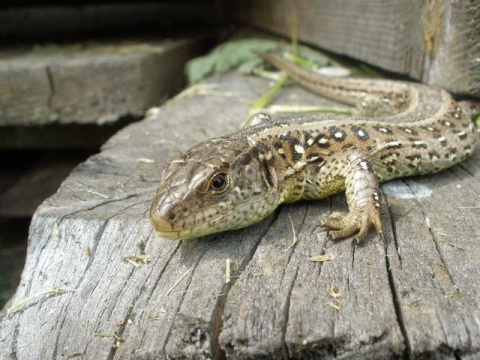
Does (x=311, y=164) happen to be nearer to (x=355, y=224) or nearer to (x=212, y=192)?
(x=355, y=224)

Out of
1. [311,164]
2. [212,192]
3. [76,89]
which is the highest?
[212,192]

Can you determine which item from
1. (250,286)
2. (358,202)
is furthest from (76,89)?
(250,286)

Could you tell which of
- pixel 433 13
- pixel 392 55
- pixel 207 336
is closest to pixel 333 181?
pixel 207 336

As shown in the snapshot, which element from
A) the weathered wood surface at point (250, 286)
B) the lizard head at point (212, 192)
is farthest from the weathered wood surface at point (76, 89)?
the lizard head at point (212, 192)

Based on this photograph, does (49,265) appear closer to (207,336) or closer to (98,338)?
(98,338)

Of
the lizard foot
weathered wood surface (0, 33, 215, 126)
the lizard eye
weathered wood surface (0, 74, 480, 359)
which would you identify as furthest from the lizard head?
weathered wood surface (0, 33, 215, 126)

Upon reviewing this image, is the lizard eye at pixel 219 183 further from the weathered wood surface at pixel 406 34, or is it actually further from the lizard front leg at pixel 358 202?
the weathered wood surface at pixel 406 34
